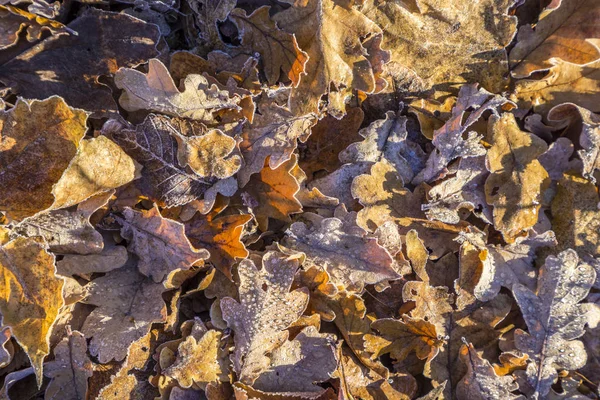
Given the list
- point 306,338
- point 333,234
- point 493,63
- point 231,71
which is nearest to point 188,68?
point 231,71

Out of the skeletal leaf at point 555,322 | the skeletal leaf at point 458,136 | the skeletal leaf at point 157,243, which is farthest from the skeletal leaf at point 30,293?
the skeletal leaf at point 555,322

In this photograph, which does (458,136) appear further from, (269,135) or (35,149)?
(35,149)

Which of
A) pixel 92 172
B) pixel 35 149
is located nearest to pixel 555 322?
pixel 92 172

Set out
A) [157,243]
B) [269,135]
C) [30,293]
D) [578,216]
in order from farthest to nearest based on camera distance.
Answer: [578,216], [269,135], [157,243], [30,293]

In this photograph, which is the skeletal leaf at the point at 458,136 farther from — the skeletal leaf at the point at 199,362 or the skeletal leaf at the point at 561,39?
the skeletal leaf at the point at 199,362

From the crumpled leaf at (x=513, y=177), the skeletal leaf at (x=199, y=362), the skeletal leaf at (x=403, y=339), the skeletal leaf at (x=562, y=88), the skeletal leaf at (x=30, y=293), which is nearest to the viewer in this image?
the skeletal leaf at (x=30, y=293)

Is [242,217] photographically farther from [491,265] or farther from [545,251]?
[545,251]

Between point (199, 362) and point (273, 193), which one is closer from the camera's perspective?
point (199, 362)

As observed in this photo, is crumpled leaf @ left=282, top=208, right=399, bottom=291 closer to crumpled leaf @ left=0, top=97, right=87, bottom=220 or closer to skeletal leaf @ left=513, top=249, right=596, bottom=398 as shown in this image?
skeletal leaf @ left=513, top=249, right=596, bottom=398

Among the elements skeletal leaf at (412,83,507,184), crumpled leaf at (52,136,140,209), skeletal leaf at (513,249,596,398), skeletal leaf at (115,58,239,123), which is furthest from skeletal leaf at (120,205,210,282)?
skeletal leaf at (513,249,596,398)
